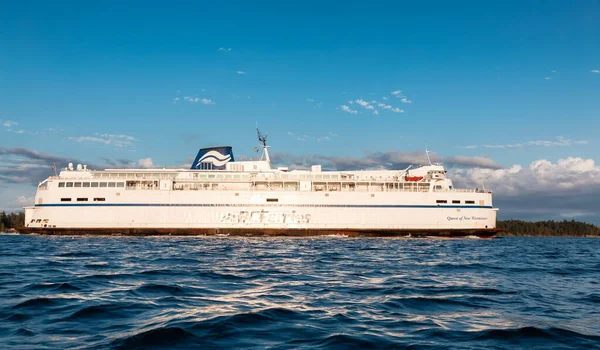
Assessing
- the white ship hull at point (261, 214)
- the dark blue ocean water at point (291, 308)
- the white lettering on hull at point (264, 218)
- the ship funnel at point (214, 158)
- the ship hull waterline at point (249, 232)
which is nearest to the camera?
the dark blue ocean water at point (291, 308)

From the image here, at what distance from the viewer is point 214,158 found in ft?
180

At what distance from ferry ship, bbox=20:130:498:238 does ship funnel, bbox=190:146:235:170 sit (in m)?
5.28

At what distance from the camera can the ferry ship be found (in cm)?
4769

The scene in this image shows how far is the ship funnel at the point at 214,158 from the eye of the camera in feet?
178

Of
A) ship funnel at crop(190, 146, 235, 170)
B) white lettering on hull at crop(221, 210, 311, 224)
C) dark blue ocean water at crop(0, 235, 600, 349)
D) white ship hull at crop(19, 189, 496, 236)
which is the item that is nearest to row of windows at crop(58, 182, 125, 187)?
white ship hull at crop(19, 189, 496, 236)

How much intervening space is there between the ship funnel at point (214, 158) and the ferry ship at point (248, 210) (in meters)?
5.28

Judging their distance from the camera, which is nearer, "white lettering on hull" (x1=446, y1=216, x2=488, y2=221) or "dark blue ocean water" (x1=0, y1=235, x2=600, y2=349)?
"dark blue ocean water" (x1=0, y1=235, x2=600, y2=349)

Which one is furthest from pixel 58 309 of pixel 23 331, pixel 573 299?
pixel 573 299

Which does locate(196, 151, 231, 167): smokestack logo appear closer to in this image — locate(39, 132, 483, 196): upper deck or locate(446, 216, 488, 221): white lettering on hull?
locate(39, 132, 483, 196): upper deck

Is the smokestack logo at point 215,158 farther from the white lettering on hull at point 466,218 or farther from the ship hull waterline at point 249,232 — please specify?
the white lettering on hull at point 466,218

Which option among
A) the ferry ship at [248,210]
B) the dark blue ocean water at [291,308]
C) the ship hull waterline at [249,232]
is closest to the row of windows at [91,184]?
the ferry ship at [248,210]

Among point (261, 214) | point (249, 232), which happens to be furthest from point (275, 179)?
point (249, 232)

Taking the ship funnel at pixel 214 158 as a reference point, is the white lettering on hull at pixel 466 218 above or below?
below

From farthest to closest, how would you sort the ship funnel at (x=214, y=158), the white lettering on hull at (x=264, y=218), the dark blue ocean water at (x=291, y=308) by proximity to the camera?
the ship funnel at (x=214, y=158)
the white lettering on hull at (x=264, y=218)
the dark blue ocean water at (x=291, y=308)
